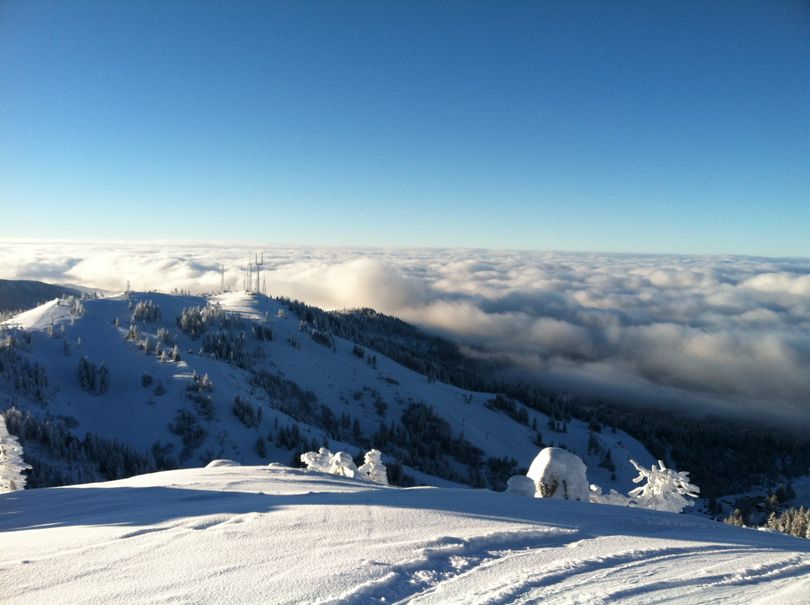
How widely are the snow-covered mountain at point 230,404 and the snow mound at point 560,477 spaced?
7371 cm

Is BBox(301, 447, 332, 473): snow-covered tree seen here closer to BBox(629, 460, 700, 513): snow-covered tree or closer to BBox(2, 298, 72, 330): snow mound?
BBox(629, 460, 700, 513): snow-covered tree

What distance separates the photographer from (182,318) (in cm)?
16738

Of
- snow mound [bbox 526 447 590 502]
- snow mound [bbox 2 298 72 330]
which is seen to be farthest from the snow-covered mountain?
snow mound [bbox 526 447 590 502]

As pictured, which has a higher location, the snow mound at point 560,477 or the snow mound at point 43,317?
the snow mound at point 560,477

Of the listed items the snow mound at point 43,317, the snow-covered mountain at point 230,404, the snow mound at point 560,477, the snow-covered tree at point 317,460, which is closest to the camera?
the snow mound at point 560,477

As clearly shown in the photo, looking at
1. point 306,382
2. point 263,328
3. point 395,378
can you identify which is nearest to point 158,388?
point 306,382

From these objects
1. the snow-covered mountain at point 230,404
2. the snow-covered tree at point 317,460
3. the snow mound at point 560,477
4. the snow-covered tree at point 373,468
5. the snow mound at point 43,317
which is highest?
the snow mound at point 560,477

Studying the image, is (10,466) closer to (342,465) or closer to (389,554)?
(342,465)

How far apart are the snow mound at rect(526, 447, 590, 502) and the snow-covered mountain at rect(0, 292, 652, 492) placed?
242 feet

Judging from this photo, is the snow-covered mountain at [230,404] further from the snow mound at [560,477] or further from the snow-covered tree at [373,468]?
the snow mound at [560,477]

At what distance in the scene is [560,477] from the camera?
26391 mm

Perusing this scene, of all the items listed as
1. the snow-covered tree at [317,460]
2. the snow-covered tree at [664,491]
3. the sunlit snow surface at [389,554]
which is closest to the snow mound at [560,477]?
the snow-covered tree at [664,491]

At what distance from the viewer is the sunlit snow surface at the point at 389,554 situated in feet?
21.5

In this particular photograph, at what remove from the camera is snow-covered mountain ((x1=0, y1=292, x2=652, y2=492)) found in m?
95.1
